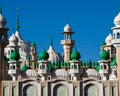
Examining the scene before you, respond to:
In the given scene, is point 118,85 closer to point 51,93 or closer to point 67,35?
Result: point 51,93

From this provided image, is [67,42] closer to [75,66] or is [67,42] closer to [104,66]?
[75,66]

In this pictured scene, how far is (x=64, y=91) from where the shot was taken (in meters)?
27.3

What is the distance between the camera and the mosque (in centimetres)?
2720

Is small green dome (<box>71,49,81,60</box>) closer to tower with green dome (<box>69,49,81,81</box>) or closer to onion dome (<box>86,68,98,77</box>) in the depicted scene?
tower with green dome (<box>69,49,81,81</box>)

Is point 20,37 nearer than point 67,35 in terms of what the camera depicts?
No

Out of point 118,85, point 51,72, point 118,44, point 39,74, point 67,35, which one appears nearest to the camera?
point 118,85

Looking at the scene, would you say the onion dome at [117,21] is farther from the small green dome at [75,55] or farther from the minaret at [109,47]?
the minaret at [109,47]

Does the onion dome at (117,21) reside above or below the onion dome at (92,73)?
above

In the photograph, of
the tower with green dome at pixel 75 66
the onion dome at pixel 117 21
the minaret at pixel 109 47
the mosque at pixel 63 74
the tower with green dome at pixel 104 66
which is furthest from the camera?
the minaret at pixel 109 47

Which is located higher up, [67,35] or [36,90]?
[67,35]

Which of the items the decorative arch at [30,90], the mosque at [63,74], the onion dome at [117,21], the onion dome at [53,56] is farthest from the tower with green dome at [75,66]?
the onion dome at [53,56]

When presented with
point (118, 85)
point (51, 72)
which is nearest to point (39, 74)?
point (51, 72)

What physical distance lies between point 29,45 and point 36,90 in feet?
61.3

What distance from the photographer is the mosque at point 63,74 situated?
27203 mm
